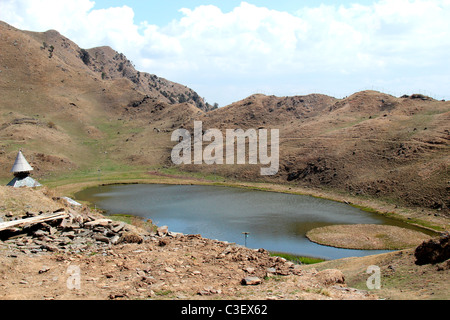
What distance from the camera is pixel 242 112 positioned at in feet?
360

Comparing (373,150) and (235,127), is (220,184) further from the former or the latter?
(235,127)

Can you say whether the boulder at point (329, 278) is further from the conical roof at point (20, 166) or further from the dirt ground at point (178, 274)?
the conical roof at point (20, 166)

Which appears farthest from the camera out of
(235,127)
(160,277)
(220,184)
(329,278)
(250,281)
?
(235,127)

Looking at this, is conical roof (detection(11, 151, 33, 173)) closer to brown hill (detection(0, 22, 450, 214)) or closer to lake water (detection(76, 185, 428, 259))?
lake water (detection(76, 185, 428, 259))

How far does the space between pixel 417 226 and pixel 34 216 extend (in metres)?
38.2

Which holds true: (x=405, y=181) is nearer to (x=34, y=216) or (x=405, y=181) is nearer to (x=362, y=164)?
(x=362, y=164)

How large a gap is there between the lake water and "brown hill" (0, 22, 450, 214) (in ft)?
Result: 34.6

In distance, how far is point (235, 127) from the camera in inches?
4011

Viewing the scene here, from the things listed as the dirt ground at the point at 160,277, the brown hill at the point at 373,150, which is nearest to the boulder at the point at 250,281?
the dirt ground at the point at 160,277

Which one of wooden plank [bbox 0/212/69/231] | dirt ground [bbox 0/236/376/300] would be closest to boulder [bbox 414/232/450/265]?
dirt ground [bbox 0/236/376/300]

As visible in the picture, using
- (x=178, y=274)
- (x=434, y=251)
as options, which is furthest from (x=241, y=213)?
(x=178, y=274)

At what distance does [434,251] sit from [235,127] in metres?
88.2

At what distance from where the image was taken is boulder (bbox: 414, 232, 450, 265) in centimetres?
1473
